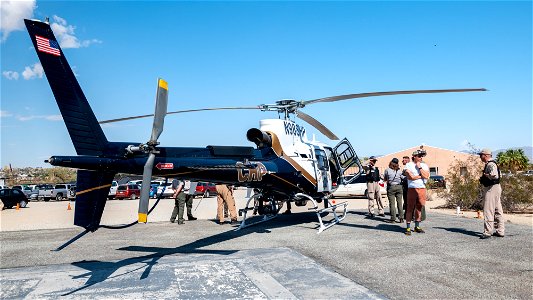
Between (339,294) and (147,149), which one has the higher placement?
(147,149)

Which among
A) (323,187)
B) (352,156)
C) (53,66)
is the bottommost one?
(323,187)

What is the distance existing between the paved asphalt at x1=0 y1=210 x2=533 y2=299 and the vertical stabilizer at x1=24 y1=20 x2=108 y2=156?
2.26 metres

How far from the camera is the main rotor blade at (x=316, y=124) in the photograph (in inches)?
481

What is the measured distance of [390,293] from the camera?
18.3ft

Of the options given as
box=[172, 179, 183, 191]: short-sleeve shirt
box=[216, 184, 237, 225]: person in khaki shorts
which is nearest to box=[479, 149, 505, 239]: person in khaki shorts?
box=[216, 184, 237, 225]: person in khaki shorts

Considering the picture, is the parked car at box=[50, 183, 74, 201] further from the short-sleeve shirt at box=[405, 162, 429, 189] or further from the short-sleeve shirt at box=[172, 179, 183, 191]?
the short-sleeve shirt at box=[405, 162, 429, 189]

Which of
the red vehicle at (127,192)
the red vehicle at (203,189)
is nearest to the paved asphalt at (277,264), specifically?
the red vehicle at (203,189)

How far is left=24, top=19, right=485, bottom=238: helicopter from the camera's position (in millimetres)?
6559

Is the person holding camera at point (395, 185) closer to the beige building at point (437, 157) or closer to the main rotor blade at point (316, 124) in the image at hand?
the main rotor blade at point (316, 124)

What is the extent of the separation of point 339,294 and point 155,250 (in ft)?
15.6

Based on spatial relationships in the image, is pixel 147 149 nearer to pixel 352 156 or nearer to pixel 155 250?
pixel 155 250

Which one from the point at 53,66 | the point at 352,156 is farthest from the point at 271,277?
the point at 352,156

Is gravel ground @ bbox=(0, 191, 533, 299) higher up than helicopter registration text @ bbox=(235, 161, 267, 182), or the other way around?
helicopter registration text @ bbox=(235, 161, 267, 182)

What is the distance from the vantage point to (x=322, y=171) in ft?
41.4
